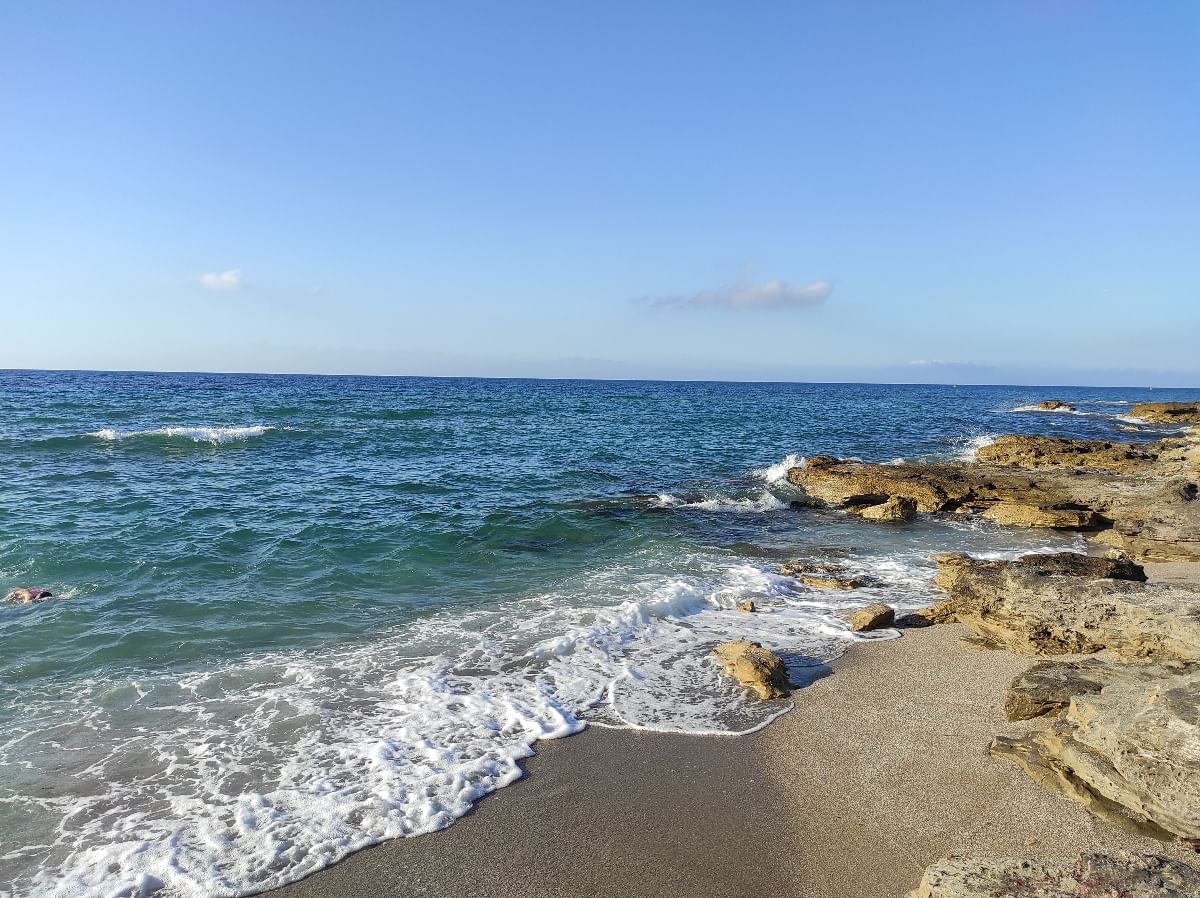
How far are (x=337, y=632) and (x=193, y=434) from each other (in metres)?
23.5

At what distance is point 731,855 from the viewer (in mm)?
5297

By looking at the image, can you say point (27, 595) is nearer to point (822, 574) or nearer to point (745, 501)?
point (822, 574)

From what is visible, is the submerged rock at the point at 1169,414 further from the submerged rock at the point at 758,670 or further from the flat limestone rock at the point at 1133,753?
the flat limestone rock at the point at 1133,753

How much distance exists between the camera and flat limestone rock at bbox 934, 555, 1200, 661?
24.7 ft

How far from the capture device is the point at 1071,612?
849 cm

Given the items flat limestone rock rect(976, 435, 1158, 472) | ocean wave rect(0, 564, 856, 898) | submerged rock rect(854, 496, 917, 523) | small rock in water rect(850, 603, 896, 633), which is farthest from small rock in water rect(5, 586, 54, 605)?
flat limestone rock rect(976, 435, 1158, 472)

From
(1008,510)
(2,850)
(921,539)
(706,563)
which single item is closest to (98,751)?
(2,850)

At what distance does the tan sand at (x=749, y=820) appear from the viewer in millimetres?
5035

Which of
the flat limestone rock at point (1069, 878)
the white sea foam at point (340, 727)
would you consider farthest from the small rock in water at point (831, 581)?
the flat limestone rock at point (1069, 878)

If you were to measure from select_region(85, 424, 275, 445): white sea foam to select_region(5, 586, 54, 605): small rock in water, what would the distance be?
717 inches

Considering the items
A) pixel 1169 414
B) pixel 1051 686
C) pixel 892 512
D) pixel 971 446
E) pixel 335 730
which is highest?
pixel 1169 414

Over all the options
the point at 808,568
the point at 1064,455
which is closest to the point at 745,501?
the point at 808,568

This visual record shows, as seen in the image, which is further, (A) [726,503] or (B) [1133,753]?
(A) [726,503]

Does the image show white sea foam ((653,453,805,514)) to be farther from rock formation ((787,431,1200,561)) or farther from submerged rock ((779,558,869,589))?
submerged rock ((779,558,869,589))
